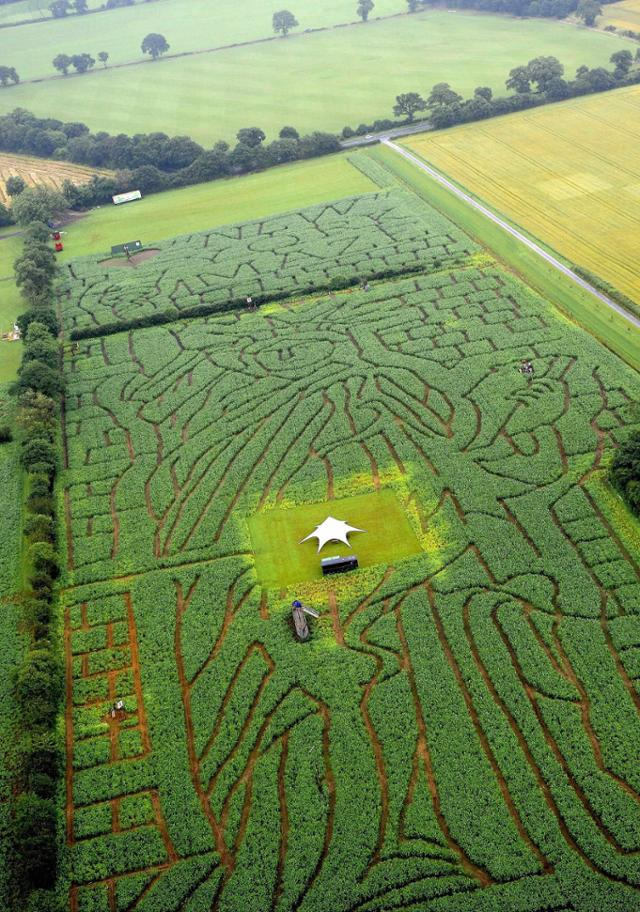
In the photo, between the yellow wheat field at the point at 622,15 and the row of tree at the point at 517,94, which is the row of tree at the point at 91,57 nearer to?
the row of tree at the point at 517,94

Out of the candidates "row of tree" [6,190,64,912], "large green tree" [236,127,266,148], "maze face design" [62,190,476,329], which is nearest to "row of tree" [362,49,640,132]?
"large green tree" [236,127,266,148]

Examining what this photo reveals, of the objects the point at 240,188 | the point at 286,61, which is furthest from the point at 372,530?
the point at 286,61

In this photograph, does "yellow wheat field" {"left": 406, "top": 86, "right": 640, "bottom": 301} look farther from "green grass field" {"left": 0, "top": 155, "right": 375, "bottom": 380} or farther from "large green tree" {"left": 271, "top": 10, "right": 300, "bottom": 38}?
"large green tree" {"left": 271, "top": 10, "right": 300, "bottom": 38}

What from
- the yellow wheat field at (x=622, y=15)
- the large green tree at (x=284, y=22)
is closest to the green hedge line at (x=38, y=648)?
the yellow wheat field at (x=622, y=15)

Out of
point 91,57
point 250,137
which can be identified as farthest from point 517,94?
point 91,57

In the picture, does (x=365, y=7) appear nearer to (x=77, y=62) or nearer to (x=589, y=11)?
(x=589, y=11)

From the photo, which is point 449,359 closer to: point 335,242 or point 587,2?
point 335,242
